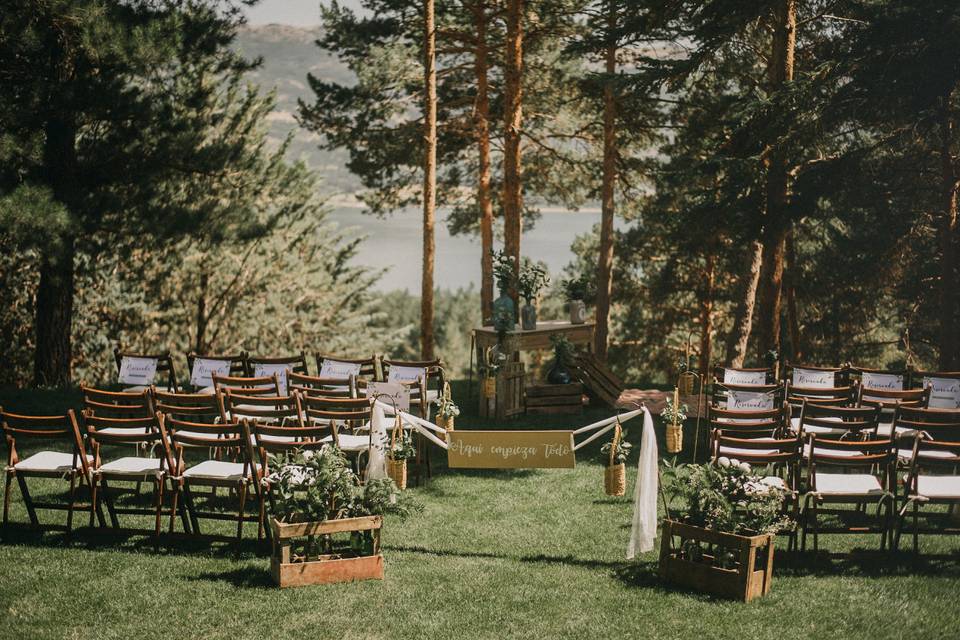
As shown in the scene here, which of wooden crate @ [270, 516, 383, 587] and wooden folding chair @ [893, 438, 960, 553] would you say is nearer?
wooden crate @ [270, 516, 383, 587]

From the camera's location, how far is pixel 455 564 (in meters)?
6.75

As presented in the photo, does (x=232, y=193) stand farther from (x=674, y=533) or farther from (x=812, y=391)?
(x=674, y=533)

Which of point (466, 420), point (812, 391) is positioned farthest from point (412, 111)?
point (812, 391)

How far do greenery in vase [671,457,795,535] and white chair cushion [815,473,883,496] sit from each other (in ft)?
2.10

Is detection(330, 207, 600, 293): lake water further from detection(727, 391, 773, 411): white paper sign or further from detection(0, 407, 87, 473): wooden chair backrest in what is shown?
detection(0, 407, 87, 473): wooden chair backrest

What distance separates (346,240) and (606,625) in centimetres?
2257

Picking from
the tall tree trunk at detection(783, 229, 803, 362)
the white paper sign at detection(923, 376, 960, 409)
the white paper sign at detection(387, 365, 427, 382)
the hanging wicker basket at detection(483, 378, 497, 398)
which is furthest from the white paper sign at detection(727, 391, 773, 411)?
the tall tree trunk at detection(783, 229, 803, 362)

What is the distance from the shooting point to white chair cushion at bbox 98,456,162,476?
7.03 metres

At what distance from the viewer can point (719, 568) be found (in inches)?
241

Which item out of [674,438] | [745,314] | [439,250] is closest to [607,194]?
[745,314]

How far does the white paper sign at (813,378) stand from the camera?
34.0 feet

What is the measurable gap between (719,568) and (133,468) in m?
4.67

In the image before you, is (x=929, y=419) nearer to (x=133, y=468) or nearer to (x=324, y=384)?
(x=324, y=384)

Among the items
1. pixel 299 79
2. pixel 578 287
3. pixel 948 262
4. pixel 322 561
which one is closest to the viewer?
pixel 322 561
